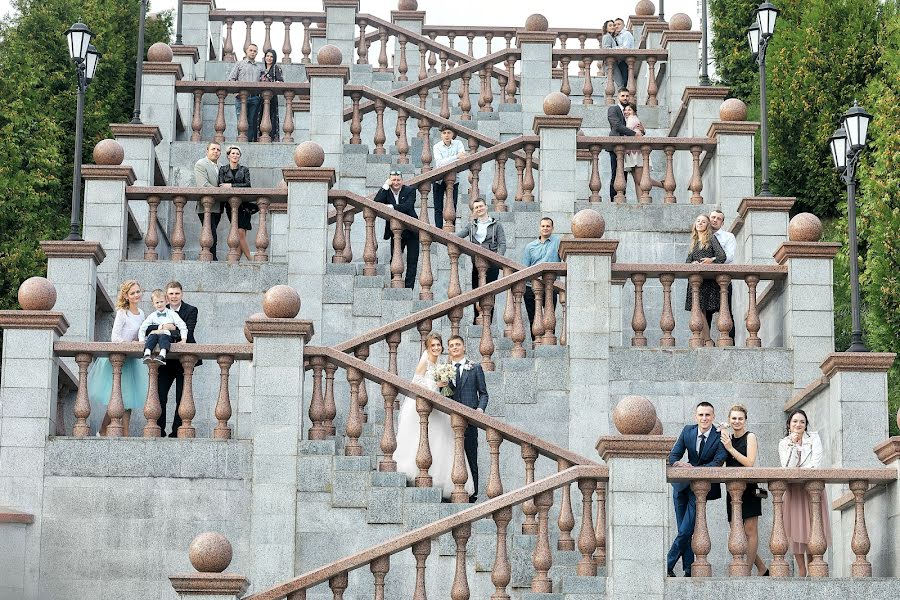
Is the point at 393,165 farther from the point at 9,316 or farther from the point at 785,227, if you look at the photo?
the point at 9,316

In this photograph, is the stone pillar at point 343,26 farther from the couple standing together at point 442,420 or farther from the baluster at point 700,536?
the baluster at point 700,536

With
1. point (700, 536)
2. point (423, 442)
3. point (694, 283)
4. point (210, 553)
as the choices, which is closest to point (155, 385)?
point (423, 442)

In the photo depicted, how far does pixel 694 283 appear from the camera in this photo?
22297 mm

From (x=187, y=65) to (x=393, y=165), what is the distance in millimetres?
5659

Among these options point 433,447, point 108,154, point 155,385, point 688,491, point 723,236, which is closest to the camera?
point 688,491

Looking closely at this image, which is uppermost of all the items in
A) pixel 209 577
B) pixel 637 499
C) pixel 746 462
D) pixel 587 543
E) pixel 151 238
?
pixel 151 238

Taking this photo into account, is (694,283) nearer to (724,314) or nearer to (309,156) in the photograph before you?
(724,314)

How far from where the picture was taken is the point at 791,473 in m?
17.8

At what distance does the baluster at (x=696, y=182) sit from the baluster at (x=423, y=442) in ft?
27.0

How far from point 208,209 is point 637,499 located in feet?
28.9

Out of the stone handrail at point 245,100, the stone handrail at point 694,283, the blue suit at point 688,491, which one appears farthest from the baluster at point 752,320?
the stone handrail at point 245,100

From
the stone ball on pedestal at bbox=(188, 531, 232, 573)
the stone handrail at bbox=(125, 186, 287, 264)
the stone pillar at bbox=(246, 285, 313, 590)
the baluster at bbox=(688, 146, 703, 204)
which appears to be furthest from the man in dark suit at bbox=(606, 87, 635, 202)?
the stone ball on pedestal at bbox=(188, 531, 232, 573)

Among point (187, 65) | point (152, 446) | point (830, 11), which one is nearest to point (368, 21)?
point (187, 65)

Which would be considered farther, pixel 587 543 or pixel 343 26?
pixel 343 26
